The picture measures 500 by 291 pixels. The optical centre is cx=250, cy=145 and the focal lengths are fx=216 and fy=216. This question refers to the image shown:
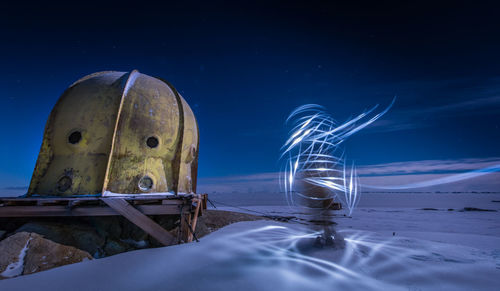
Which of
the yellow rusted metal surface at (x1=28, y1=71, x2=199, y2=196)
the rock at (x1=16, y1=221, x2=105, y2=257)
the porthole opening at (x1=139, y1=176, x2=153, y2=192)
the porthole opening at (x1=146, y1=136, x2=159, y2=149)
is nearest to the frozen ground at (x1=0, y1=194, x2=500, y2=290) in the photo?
the rock at (x1=16, y1=221, x2=105, y2=257)

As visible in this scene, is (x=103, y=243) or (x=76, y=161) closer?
(x=103, y=243)

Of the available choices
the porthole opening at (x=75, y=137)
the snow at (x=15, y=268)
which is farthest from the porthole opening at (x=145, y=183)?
the snow at (x=15, y=268)

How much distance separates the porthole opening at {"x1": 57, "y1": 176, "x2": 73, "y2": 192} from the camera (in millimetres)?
7723

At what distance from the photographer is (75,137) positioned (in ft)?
27.0

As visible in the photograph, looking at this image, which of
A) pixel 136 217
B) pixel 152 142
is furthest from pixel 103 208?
pixel 152 142

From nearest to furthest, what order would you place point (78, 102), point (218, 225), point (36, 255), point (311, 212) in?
1. point (36, 255)
2. point (311, 212)
3. point (78, 102)
4. point (218, 225)

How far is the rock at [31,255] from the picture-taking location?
4.85 metres

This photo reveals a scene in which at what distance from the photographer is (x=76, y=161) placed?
8.00 m

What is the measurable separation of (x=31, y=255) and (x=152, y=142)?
15.7ft

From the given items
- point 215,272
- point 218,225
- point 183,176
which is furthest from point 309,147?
point 218,225

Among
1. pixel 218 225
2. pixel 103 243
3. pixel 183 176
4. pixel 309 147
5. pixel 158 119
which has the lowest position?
pixel 218 225

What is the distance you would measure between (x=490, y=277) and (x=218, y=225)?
12.0 m

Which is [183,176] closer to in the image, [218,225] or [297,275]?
[218,225]

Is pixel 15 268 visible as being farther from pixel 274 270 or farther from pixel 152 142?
pixel 274 270
